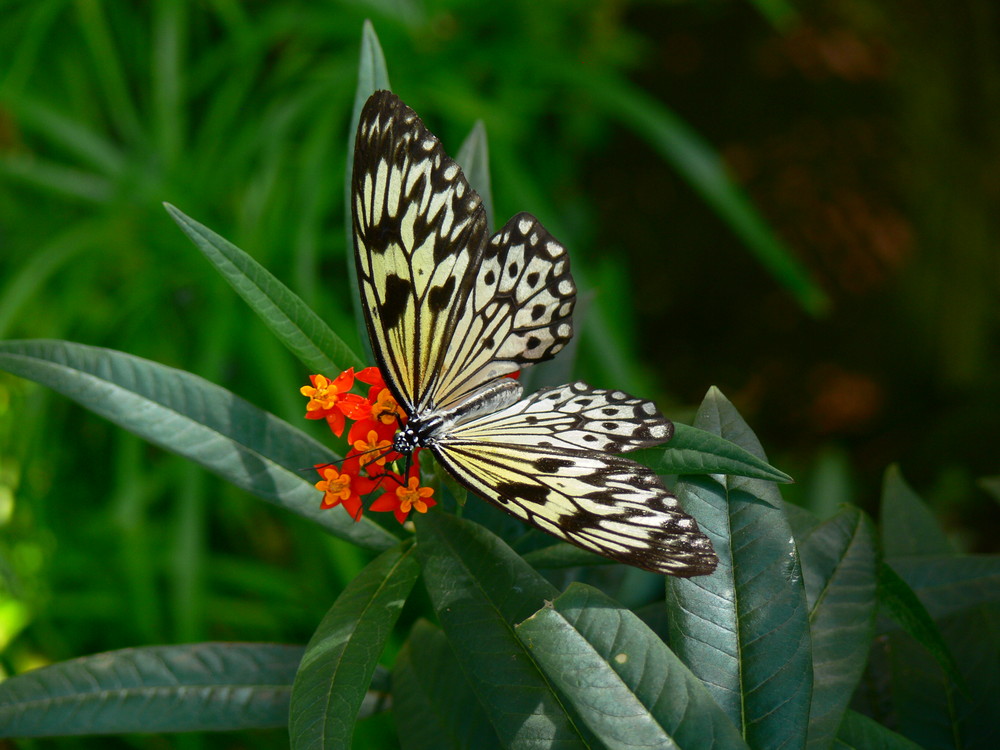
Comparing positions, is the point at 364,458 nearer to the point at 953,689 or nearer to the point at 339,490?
the point at 339,490

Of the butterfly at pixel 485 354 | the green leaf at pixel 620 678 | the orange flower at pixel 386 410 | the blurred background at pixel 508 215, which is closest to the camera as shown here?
the green leaf at pixel 620 678

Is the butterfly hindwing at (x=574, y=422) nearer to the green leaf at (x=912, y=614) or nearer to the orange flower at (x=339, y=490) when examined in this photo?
the orange flower at (x=339, y=490)

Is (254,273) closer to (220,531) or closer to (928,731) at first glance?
(928,731)

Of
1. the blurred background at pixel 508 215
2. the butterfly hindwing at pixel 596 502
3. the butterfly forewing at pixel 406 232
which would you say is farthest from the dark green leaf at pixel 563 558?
the blurred background at pixel 508 215

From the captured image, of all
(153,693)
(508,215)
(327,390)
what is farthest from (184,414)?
(508,215)

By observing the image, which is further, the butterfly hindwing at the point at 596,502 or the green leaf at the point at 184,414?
the green leaf at the point at 184,414

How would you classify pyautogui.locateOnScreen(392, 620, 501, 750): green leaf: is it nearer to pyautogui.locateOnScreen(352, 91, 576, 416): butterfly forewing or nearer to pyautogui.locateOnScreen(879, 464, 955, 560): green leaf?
pyautogui.locateOnScreen(352, 91, 576, 416): butterfly forewing

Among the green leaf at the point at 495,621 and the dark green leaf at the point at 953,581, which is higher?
the dark green leaf at the point at 953,581

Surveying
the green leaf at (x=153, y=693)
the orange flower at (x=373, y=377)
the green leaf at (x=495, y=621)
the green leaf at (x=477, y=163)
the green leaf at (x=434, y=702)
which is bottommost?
the green leaf at (x=153, y=693)
